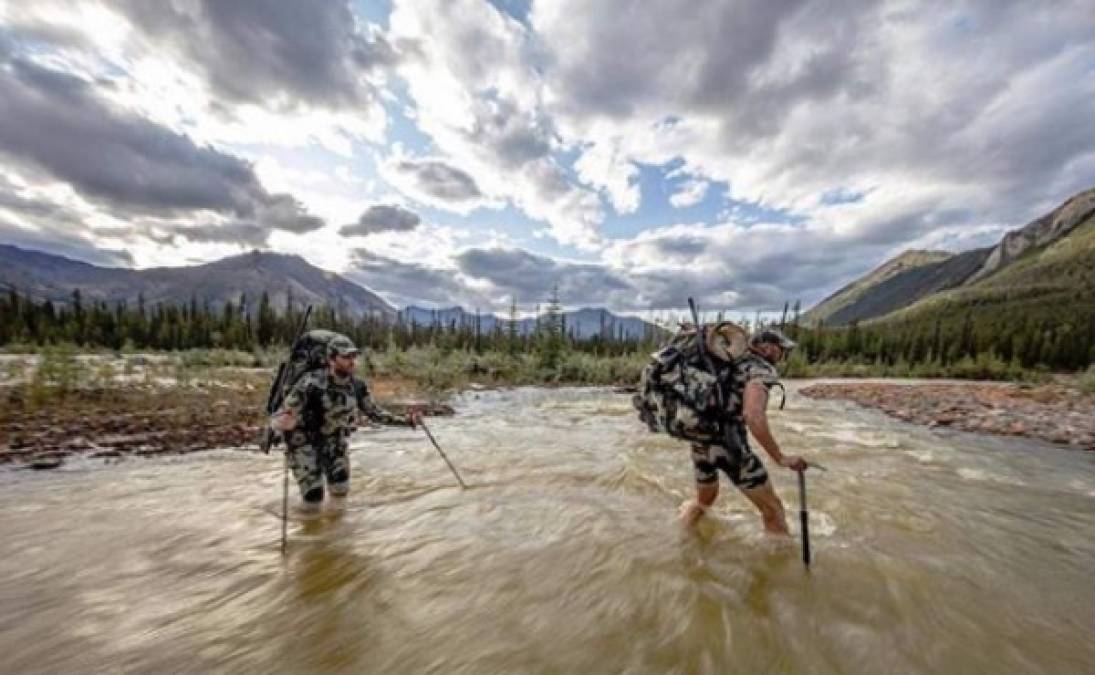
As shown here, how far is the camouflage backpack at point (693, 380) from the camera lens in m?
5.22

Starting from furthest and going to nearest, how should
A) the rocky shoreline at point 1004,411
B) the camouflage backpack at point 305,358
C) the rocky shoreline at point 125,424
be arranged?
the rocky shoreline at point 1004,411 < the rocky shoreline at point 125,424 < the camouflage backpack at point 305,358

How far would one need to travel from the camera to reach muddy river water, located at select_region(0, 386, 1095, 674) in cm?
378

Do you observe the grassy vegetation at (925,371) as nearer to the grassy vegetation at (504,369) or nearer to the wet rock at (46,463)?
the grassy vegetation at (504,369)

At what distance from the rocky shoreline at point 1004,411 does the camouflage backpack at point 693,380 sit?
496 inches

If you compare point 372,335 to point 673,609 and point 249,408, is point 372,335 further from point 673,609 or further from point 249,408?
point 673,609

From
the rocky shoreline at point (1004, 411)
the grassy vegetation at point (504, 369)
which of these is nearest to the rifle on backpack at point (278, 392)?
the rocky shoreline at point (1004, 411)

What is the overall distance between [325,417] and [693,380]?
430 centimetres

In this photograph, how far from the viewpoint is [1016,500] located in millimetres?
7848

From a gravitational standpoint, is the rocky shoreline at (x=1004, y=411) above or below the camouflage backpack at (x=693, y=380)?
below

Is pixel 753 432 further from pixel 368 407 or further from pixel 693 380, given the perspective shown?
pixel 368 407

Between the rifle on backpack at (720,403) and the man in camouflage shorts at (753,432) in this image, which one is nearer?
the man in camouflage shorts at (753,432)

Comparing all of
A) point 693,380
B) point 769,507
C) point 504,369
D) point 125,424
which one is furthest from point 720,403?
point 504,369

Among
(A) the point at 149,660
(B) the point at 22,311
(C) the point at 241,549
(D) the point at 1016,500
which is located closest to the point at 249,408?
(C) the point at 241,549

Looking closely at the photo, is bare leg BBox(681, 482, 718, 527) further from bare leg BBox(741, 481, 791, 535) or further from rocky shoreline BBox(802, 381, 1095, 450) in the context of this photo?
rocky shoreline BBox(802, 381, 1095, 450)
